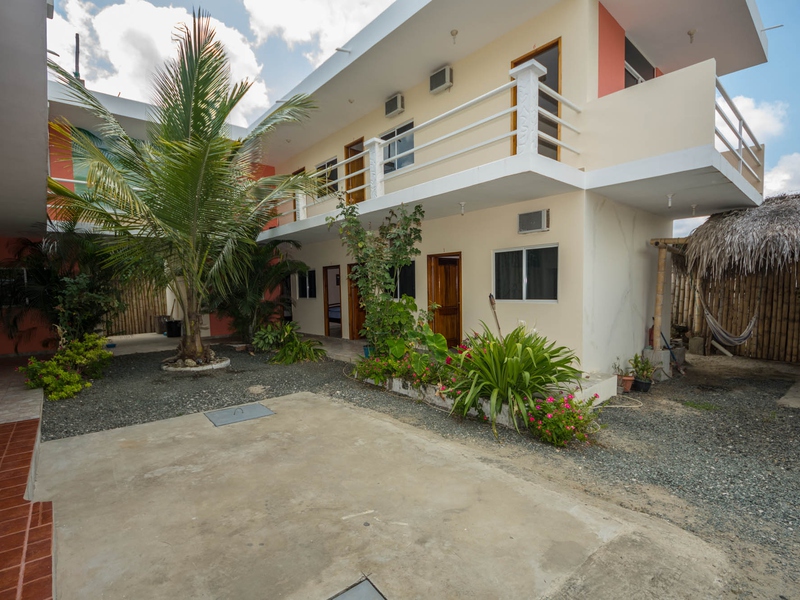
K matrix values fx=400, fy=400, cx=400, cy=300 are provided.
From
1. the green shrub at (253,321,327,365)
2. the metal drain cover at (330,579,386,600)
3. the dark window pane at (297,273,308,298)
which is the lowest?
the metal drain cover at (330,579,386,600)

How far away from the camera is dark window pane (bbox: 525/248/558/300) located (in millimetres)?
6285

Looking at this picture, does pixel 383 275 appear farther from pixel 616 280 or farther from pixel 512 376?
pixel 616 280

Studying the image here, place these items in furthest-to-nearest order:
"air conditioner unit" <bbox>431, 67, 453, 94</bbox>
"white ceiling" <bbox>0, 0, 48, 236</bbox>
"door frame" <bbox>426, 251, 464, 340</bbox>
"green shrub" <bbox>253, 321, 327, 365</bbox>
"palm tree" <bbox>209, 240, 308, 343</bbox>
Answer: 1. "palm tree" <bbox>209, 240, 308, 343</bbox>
2. "green shrub" <bbox>253, 321, 327, 365</bbox>
3. "air conditioner unit" <bbox>431, 67, 453, 94</bbox>
4. "door frame" <bbox>426, 251, 464, 340</bbox>
5. "white ceiling" <bbox>0, 0, 48, 236</bbox>

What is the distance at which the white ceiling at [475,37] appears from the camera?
628 cm

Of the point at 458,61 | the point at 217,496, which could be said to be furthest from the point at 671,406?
the point at 458,61

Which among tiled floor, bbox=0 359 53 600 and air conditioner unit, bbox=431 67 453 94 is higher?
air conditioner unit, bbox=431 67 453 94

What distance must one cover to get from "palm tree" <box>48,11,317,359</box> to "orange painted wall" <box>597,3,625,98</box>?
507 centimetres

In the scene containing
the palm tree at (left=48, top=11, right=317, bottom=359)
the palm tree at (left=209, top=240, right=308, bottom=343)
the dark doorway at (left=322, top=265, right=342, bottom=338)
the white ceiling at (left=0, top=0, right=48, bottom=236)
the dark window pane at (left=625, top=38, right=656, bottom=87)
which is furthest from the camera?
the dark doorway at (left=322, top=265, right=342, bottom=338)

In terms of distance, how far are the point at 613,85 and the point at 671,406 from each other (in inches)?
197

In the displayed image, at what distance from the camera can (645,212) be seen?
729 centimetres

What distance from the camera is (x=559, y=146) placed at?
243 inches

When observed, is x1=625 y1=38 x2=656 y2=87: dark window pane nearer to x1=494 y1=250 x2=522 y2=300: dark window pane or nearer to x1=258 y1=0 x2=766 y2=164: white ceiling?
x1=258 y1=0 x2=766 y2=164: white ceiling

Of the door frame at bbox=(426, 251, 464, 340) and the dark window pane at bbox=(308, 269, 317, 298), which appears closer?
the door frame at bbox=(426, 251, 464, 340)

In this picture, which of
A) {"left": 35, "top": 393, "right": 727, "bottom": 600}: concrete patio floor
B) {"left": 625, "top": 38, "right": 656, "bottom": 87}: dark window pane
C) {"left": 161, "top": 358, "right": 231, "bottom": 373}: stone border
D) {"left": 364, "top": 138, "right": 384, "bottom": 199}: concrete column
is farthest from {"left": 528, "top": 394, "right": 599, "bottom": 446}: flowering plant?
{"left": 625, "top": 38, "right": 656, "bottom": 87}: dark window pane
